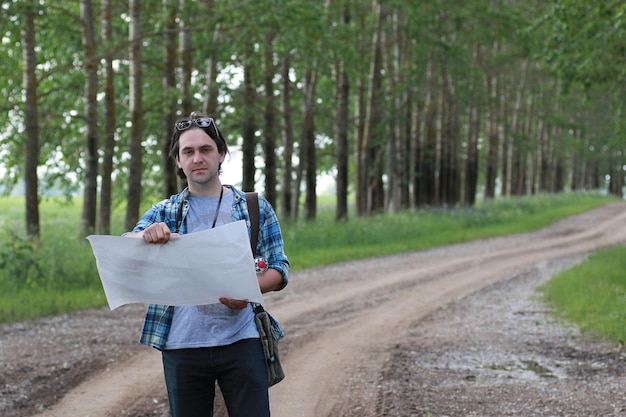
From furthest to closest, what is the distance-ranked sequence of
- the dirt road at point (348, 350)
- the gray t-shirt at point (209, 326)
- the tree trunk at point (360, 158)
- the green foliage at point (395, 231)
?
the tree trunk at point (360, 158)
the green foliage at point (395, 231)
the dirt road at point (348, 350)
the gray t-shirt at point (209, 326)

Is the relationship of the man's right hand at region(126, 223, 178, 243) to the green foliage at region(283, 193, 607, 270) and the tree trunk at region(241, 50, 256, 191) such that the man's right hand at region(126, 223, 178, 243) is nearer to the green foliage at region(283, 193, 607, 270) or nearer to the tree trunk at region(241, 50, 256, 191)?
the green foliage at region(283, 193, 607, 270)

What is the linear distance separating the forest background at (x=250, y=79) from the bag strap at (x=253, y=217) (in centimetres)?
869

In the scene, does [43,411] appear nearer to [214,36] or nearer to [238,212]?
[238,212]

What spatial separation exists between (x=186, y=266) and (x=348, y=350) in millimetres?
5928

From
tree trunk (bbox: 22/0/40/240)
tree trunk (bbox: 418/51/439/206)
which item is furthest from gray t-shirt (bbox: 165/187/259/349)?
tree trunk (bbox: 418/51/439/206)

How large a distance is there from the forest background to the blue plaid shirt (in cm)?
866

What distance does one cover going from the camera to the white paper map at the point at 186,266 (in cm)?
357

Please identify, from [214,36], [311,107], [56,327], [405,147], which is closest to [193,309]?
[56,327]

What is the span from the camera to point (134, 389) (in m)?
7.38

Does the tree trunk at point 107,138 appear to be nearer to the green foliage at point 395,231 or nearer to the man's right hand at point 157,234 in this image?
the green foliage at point 395,231

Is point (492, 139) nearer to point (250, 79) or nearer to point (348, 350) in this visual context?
point (250, 79)

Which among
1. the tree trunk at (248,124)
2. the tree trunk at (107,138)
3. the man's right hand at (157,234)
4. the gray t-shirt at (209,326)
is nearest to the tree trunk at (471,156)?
the tree trunk at (248,124)

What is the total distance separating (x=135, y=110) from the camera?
18.3 meters

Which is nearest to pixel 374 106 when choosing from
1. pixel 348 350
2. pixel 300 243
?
pixel 300 243
